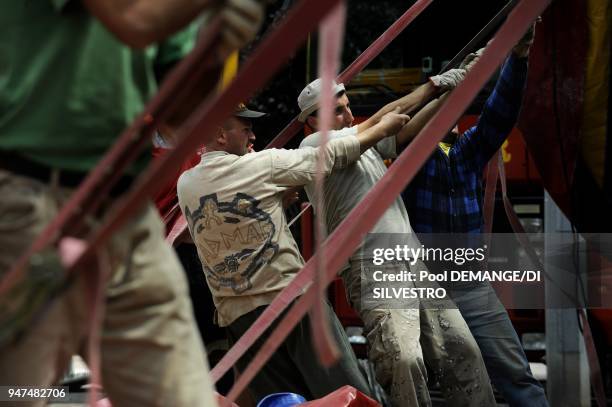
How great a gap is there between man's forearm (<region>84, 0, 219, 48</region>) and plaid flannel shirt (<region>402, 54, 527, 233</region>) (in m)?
3.57

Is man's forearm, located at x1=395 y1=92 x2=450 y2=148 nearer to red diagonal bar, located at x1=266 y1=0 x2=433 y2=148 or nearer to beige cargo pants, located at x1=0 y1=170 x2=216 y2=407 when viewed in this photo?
red diagonal bar, located at x1=266 y1=0 x2=433 y2=148

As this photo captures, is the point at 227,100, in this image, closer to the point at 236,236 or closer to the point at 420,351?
the point at 420,351

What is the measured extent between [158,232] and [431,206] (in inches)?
133

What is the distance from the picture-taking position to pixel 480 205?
19.4 ft

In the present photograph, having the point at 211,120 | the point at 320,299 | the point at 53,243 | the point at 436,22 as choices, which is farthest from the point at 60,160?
the point at 436,22

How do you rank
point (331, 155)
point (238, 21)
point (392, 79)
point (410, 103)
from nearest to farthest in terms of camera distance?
point (238, 21)
point (331, 155)
point (410, 103)
point (392, 79)

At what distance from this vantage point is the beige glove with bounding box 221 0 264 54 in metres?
2.17

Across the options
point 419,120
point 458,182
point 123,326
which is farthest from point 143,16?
point 458,182

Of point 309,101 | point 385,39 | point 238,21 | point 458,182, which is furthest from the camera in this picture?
point 458,182

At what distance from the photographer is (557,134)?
578 cm

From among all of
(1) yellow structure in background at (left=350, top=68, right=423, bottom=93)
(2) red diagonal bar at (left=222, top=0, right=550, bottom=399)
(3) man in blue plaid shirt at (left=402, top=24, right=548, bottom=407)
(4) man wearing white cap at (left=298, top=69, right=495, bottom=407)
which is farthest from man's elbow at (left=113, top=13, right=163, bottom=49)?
(1) yellow structure in background at (left=350, top=68, right=423, bottom=93)

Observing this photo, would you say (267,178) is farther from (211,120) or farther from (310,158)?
(211,120)

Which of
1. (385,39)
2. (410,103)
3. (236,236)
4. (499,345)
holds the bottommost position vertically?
(499,345)

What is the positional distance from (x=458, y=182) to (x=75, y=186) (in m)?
3.52
